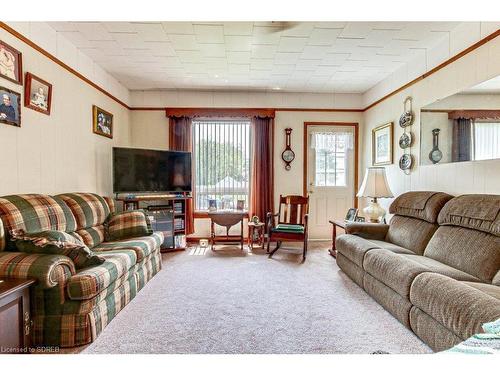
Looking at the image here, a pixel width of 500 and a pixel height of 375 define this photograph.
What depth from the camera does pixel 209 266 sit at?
3.62m

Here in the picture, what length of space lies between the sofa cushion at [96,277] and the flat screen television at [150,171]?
187 centimetres

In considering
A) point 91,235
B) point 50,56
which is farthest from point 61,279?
point 50,56

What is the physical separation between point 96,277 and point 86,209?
51.5 inches

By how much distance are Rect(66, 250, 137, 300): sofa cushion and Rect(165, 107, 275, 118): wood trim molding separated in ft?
10.1

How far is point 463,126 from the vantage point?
262cm

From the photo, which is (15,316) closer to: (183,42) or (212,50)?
(183,42)

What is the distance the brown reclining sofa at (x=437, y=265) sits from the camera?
1555mm

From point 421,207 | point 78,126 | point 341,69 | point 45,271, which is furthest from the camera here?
point 341,69

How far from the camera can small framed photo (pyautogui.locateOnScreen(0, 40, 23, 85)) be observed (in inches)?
87.3

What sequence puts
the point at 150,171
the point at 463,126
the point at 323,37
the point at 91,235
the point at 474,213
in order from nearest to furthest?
the point at 474,213, the point at 463,126, the point at 91,235, the point at 323,37, the point at 150,171

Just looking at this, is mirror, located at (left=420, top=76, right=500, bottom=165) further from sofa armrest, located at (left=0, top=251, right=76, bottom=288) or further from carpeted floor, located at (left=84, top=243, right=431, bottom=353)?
sofa armrest, located at (left=0, top=251, right=76, bottom=288)
